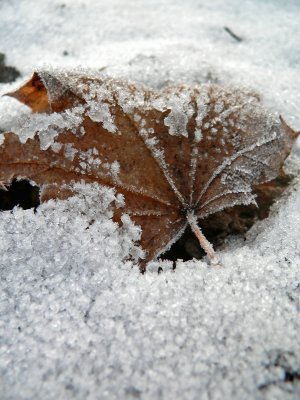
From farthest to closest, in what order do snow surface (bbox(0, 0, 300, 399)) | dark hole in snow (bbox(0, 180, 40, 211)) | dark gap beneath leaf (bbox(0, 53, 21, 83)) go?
dark gap beneath leaf (bbox(0, 53, 21, 83)) < dark hole in snow (bbox(0, 180, 40, 211)) < snow surface (bbox(0, 0, 300, 399))

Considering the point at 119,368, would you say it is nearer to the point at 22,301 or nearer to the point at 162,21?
the point at 22,301

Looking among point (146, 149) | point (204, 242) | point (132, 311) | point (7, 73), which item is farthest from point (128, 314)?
point (7, 73)

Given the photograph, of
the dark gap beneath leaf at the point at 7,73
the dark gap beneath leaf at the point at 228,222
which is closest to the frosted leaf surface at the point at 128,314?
the dark gap beneath leaf at the point at 228,222

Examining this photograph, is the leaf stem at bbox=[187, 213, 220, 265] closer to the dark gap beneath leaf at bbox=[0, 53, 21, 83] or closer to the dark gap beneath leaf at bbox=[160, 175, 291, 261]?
the dark gap beneath leaf at bbox=[160, 175, 291, 261]

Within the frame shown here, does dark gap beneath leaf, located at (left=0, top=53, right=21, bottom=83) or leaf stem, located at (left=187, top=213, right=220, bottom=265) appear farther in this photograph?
dark gap beneath leaf, located at (left=0, top=53, right=21, bottom=83)

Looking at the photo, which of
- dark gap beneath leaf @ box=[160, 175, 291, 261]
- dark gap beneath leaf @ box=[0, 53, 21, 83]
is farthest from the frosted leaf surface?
dark gap beneath leaf @ box=[0, 53, 21, 83]

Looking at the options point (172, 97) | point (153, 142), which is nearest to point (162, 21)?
point (172, 97)

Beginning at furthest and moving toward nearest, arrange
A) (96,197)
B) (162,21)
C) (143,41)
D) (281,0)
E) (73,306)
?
(281,0), (162,21), (143,41), (96,197), (73,306)
